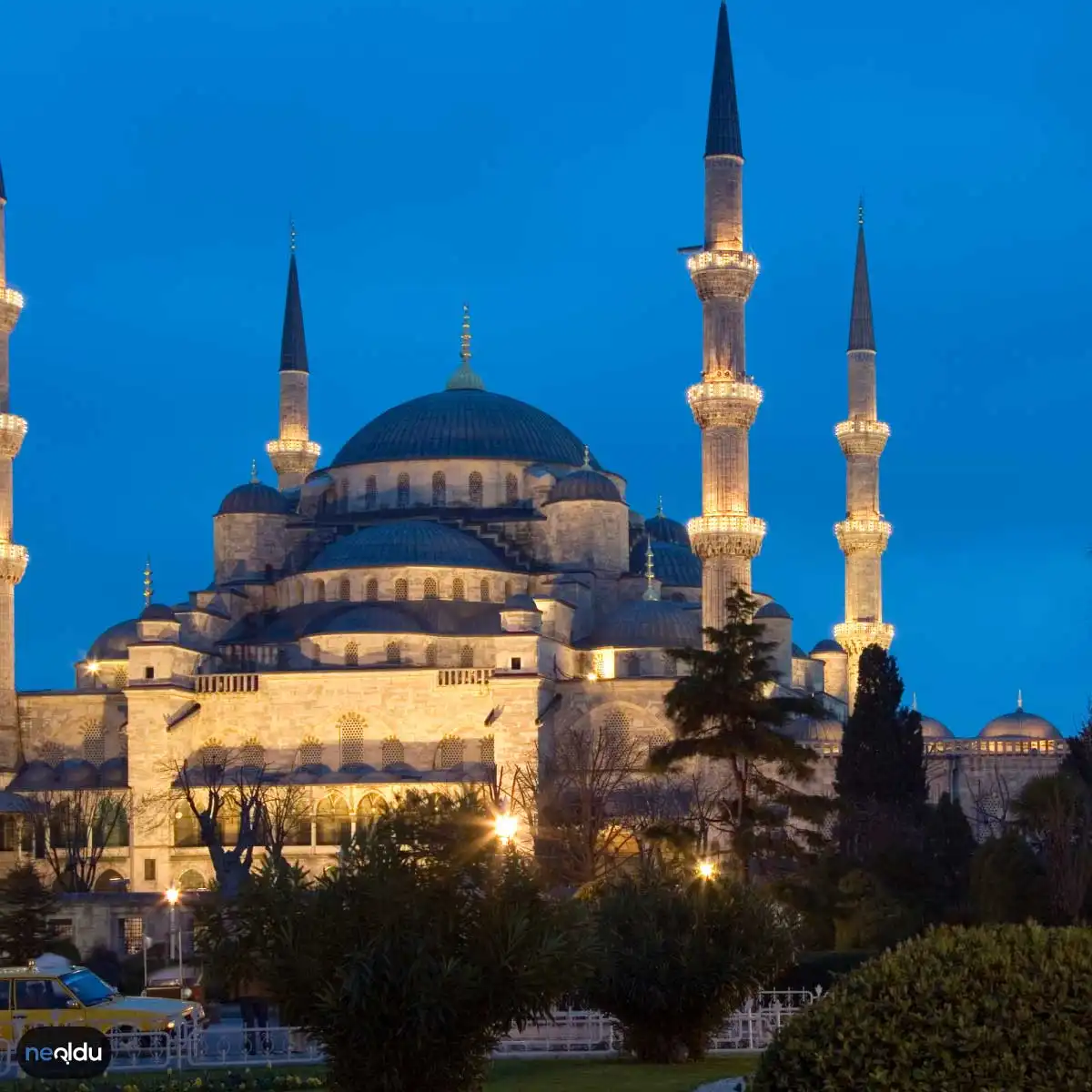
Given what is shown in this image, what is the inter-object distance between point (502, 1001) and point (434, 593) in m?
40.8

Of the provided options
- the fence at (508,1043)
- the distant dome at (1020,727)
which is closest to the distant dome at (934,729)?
the distant dome at (1020,727)

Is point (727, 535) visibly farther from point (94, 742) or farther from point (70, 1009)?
point (70, 1009)

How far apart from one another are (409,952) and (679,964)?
5.05 meters

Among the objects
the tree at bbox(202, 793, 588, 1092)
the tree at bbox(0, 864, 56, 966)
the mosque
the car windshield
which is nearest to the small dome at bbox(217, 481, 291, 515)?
the mosque

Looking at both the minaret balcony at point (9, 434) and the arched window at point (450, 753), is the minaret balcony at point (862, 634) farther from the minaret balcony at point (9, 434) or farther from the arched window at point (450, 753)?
the minaret balcony at point (9, 434)

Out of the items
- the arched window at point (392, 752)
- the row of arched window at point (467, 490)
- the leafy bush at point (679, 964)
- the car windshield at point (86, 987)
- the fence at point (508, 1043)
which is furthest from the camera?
the row of arched window at point (467, 490)

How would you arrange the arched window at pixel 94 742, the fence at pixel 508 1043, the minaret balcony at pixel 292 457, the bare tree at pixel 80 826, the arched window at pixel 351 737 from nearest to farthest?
the fence at pixel 508 1043
the bare tree at pixel 80 826
the arched window at pixel 351 737
the arched window at pixel 94 742
the minaret balcony at pixel 292 457

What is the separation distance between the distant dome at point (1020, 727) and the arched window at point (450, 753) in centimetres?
1475

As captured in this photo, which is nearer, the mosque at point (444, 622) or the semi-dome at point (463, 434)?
the mosque at point (444, 622)

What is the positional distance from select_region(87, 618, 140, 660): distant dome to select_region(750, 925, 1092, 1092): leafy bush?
46448 millimetres

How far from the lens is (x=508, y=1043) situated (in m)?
22.2

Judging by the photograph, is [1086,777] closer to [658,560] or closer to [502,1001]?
[658,560]

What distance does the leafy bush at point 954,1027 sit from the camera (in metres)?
12.1

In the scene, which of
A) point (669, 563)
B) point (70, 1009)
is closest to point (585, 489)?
point (669, 563)
